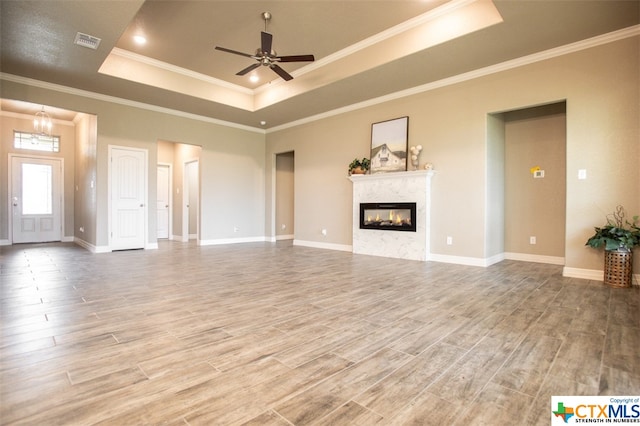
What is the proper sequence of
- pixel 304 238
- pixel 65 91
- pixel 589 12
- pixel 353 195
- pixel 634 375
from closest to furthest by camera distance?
pixel 634 375
pixel 589 12
pixel 65 91
pixel 353 195
pixel 304 238

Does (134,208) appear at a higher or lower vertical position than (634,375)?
higher

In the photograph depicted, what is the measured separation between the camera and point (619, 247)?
362 cm

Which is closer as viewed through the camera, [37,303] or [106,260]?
[37,303]

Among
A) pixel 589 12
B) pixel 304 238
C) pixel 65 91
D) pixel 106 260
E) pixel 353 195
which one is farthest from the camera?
pixel 304 238

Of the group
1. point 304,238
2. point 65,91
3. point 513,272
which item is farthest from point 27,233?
point 513,272

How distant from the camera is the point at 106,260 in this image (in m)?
5.34

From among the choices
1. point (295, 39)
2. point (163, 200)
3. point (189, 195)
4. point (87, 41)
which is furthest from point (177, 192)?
point (295, 39)

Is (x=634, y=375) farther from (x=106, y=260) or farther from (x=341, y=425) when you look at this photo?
(x=106, y=260)

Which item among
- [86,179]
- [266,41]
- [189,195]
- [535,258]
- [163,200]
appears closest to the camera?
[266,41]

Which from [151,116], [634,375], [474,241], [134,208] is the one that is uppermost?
[151,116]

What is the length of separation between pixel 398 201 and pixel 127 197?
18.2 feet

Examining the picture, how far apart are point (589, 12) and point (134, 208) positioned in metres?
7.91

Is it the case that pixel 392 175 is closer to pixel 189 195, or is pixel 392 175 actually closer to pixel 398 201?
pixel 398 201

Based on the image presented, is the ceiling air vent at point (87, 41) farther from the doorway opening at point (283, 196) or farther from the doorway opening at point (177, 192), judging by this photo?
the doorway opening at point (283, 196)
